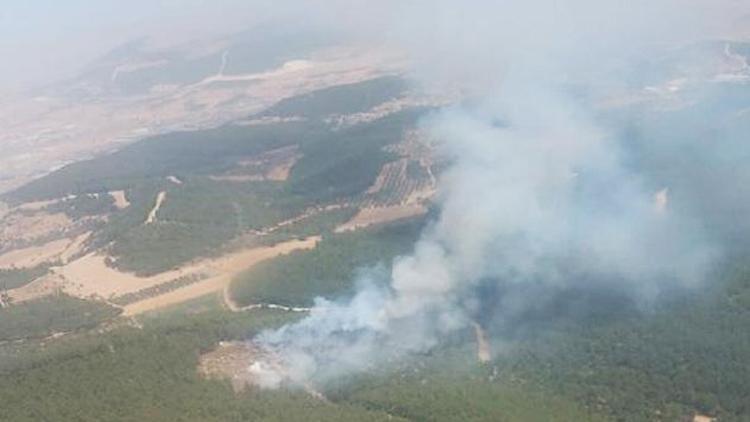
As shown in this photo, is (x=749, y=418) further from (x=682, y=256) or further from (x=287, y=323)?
(x=287, y=323)

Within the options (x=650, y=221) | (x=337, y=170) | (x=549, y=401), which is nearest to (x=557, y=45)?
(x=337, y=170)

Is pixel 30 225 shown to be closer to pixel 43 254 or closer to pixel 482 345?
pixel 43 254

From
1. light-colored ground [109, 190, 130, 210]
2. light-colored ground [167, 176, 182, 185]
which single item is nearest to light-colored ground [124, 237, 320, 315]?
light-colored ground [109, 190, 130, 210]

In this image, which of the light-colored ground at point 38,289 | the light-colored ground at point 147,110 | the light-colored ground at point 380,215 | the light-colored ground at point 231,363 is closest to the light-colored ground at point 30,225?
the light-colored ground at point 38,289

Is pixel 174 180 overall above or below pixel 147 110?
above

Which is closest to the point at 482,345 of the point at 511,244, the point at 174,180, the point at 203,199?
the point at 511,244

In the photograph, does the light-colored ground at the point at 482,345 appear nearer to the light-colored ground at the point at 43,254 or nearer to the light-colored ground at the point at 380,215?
the light-colored ground at the point at 380,215
